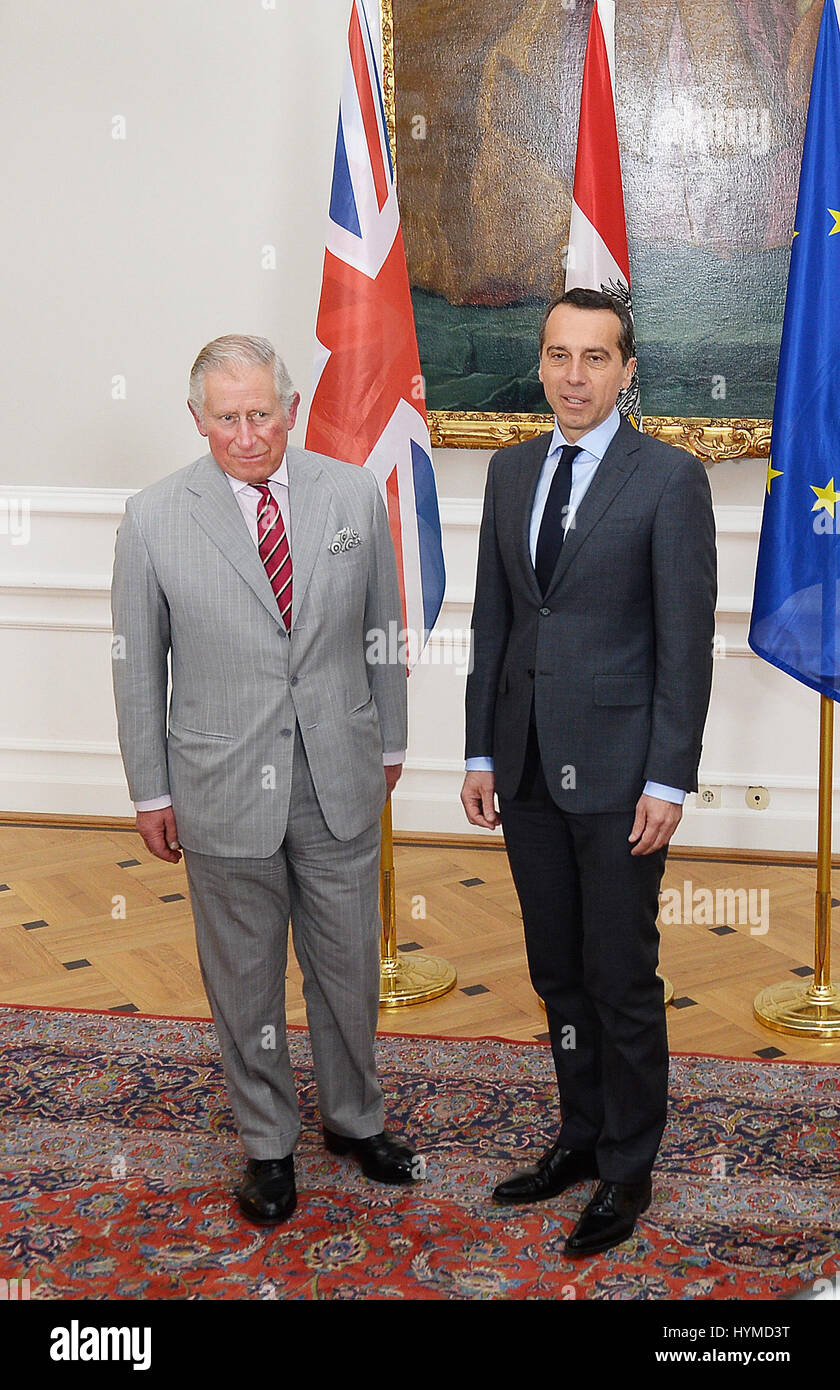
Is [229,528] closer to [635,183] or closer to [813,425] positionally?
[813,425]

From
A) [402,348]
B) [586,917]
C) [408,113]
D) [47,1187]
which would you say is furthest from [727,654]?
[47,1187]

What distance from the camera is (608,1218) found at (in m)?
2.84

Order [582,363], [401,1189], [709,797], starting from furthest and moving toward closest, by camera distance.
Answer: [709,797], [401,1189], [582,363]

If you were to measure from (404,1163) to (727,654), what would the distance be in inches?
107

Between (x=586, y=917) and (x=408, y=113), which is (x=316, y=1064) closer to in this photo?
(x=586, y=917)

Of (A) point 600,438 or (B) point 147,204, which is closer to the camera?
(A) point 600,438

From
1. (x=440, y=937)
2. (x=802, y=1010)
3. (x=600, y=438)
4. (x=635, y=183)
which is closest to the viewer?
(x=600, y=438)

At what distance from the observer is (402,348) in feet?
13.5

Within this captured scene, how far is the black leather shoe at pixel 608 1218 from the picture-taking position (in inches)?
110

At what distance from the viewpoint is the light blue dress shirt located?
268cm

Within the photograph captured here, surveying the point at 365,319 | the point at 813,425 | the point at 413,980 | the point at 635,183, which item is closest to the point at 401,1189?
the point at 413,980

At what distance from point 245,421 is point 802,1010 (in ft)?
7.77

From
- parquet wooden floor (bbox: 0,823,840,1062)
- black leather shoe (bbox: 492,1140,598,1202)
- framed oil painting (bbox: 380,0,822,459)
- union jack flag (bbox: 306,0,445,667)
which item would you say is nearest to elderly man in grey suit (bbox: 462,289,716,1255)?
black leather shoe (bbox: 492,1140,598,1202)

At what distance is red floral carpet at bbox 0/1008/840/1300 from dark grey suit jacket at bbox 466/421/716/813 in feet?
3.05
